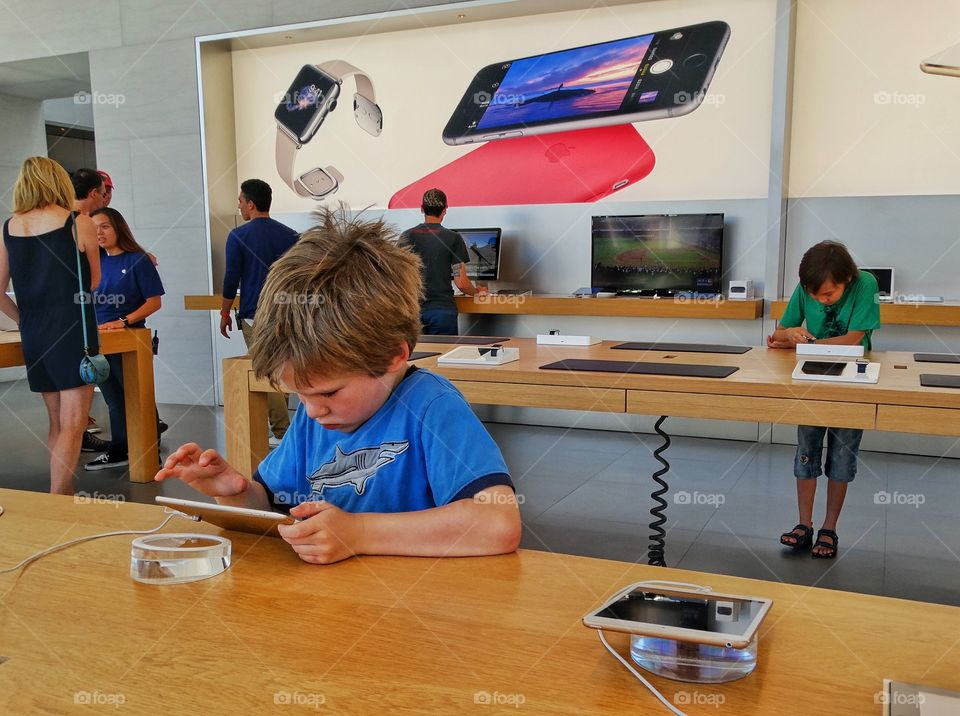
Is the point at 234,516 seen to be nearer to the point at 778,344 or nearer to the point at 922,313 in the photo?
the point at 778,344

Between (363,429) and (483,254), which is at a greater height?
(483,254)

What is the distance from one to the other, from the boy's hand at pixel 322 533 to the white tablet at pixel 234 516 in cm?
2

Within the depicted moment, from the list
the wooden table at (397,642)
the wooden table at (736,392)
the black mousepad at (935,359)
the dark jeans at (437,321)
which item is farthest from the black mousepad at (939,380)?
the dark jeans at (437,321)

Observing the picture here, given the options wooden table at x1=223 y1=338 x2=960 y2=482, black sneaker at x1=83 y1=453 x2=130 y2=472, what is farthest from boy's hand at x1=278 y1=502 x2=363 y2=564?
black sneaker at x1=83 y1=453 x2=130 y2=472

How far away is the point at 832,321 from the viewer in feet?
10.4

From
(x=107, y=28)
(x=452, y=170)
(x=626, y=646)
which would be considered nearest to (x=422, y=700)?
(x=626, y=646)

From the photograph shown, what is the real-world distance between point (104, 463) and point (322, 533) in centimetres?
384

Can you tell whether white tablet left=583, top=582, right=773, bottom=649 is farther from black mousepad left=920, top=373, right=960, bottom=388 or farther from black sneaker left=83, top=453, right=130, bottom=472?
black sneaker left=83, top=453, right=130, bottom=472

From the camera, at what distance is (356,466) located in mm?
1332

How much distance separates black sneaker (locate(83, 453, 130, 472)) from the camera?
439 cm

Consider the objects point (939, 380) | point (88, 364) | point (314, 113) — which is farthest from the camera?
point (314, 113)
